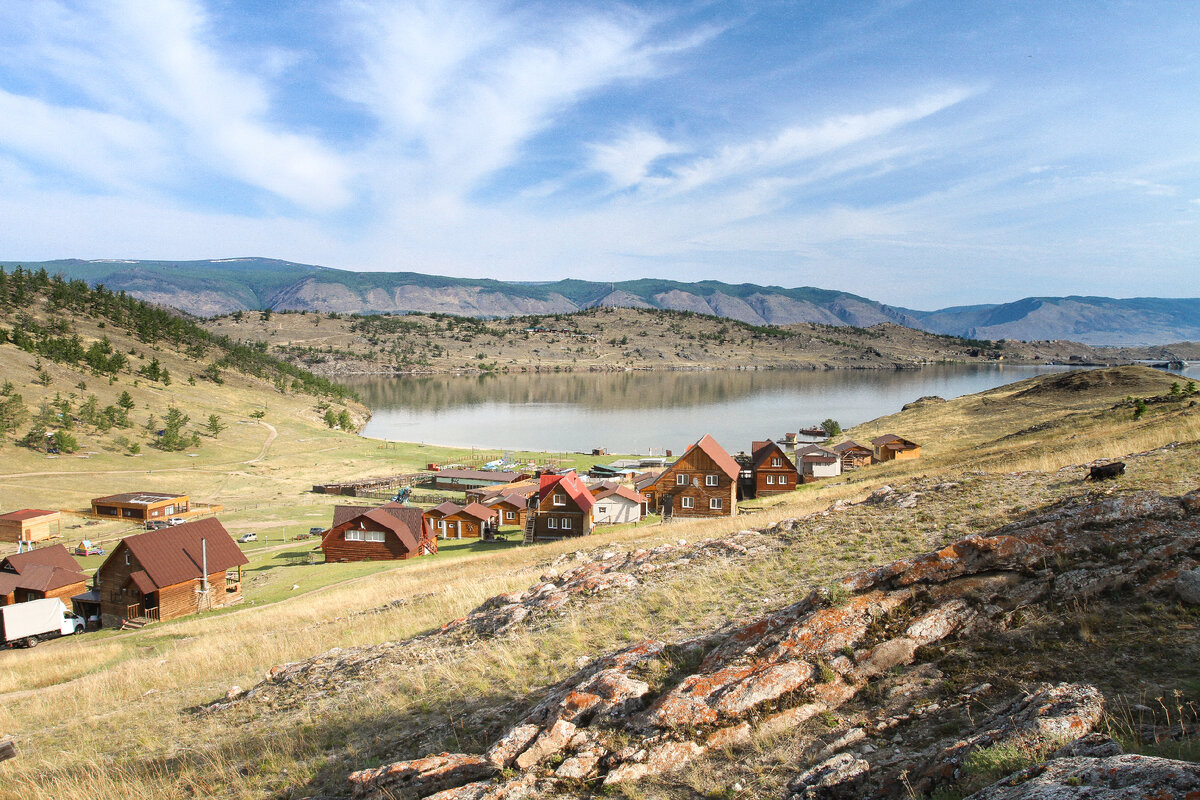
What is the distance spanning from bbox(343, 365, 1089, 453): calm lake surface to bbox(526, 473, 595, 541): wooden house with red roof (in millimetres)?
43953

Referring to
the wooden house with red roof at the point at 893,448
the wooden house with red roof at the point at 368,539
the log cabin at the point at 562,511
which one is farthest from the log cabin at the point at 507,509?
the wooden house with red roof at the point at 893,448

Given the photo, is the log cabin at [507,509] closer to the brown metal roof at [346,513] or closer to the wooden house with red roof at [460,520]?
the wooden house with red roof at [460,520]

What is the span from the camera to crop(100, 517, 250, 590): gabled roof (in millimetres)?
29781

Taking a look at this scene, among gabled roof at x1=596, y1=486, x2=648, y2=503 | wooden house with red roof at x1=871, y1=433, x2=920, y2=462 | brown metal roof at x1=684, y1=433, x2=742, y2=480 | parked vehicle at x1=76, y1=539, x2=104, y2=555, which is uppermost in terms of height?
brown metal roof at x1=684, y1=433, x2=742, y2=480

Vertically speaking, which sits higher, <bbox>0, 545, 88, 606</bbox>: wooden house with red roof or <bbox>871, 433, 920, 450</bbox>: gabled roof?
<bbox>871, 433, 920, 450</bbox>: gabled roof

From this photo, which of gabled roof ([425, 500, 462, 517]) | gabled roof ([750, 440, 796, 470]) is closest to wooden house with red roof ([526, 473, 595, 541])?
gabled roof ([425, 500, 462, 517])

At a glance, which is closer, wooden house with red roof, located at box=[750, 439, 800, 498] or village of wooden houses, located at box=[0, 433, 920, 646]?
village of wooden houses, located at box=[0, 433, 920, 646]

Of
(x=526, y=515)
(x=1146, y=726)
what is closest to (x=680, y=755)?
(x=1146, y=726)

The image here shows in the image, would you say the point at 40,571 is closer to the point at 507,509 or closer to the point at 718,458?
the point at 507,509

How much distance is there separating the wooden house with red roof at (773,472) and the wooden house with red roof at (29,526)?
52.4m

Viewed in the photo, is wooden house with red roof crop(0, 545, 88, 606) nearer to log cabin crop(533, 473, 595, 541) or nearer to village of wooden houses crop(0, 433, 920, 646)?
village of wooden houses crop(0, 433, 920, 646)

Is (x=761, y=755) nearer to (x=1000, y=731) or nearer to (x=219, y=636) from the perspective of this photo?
(x=1000, y=731)

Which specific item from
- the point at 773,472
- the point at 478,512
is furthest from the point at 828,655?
the point at 773,472

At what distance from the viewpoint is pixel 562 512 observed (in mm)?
40375
